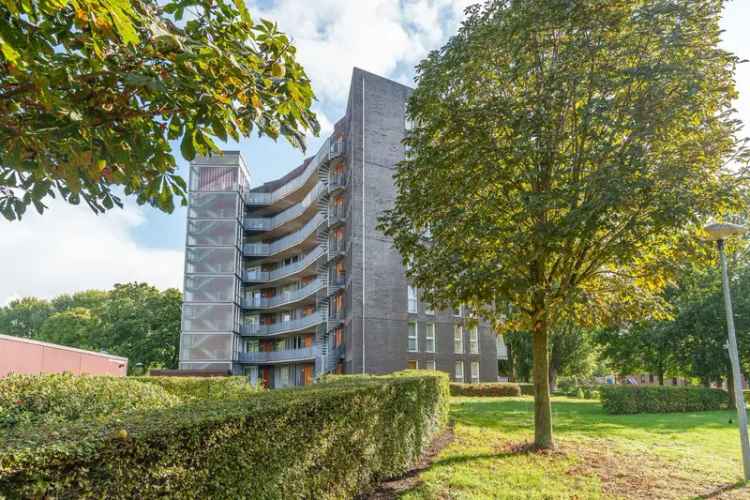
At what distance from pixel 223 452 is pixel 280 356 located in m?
38.9

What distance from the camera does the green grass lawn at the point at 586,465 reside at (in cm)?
725

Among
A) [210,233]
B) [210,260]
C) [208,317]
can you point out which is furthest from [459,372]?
[210,233]

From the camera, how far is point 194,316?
40.8 m

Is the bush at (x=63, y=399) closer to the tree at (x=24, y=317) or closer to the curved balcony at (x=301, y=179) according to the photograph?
the curved balcony at (x=301, y=179)

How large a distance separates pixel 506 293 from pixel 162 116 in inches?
268

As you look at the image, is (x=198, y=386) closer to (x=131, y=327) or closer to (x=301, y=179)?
(x=301, y=179)

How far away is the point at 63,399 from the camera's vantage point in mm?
7852

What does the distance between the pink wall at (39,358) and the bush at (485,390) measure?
1909 cm

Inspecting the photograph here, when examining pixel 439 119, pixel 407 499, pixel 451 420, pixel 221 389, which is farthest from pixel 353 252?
pixel 407 499

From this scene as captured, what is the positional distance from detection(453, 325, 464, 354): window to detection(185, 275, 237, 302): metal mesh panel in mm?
18791

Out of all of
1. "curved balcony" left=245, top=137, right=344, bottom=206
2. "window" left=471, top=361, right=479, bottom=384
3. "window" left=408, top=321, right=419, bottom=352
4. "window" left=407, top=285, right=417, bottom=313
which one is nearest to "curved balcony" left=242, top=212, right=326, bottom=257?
"curved balcony" left=245, top=137, right=344, bottom=206

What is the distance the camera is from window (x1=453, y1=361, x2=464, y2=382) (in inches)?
1387

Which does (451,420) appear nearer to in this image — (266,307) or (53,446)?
(53,446)

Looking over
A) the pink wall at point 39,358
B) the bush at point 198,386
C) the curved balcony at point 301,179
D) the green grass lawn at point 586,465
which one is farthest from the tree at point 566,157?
the curved balcony at point 301,179
